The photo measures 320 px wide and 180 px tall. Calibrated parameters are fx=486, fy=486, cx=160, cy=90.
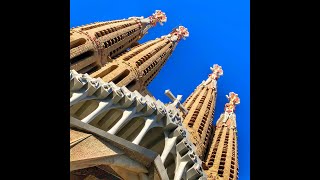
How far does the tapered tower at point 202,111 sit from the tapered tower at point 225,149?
79 cm

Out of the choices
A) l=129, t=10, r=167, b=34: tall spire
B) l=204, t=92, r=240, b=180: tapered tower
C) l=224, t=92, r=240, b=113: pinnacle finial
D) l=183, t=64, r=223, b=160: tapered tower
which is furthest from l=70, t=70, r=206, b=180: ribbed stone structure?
l=224, t=92, r=240, b=113: pinnacle finial

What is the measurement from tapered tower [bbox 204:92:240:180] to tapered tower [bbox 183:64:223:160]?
792 mm

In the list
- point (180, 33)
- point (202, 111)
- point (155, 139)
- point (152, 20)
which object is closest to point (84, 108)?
point (155, 139)

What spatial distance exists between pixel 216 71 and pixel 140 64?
17527 mm

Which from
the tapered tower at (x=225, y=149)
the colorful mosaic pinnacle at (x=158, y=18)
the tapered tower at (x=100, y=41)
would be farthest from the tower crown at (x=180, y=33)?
the tapered tower at (x=225, y=149)

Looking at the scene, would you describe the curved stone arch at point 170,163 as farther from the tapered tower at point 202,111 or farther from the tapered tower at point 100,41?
the tapered tower at point 202,111

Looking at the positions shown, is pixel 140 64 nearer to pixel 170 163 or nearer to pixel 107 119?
pixel 170 163

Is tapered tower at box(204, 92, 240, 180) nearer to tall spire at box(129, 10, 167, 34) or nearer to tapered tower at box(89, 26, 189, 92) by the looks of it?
tapered tower at box(89, 26, 189, 92)

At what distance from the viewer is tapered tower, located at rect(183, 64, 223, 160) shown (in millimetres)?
33584
